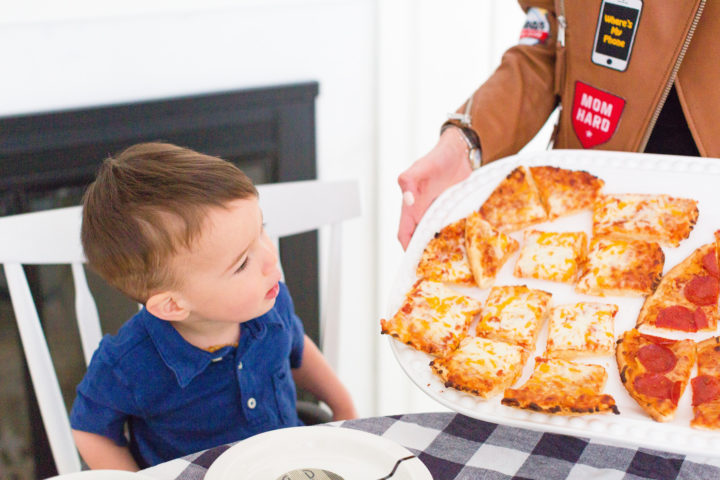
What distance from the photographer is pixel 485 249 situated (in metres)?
1.29

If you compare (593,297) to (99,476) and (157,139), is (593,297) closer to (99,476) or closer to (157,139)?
(99,476)

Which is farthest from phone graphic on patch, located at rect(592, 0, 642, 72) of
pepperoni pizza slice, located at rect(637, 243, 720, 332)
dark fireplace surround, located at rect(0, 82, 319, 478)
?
dark fireplace surround, located at rect(0, 82, 319, 478)

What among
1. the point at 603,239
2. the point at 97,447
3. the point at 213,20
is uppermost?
the point at 213,20

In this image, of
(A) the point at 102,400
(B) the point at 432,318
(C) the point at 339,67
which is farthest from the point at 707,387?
(C) the point at 339,67

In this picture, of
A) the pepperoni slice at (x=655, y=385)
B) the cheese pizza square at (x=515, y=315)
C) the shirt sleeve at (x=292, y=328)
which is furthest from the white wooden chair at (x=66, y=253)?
the pepperoni slice at (x=655, y=385)

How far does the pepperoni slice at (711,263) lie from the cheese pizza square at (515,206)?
289 mm

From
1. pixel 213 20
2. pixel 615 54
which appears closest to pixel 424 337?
pixel 615 54

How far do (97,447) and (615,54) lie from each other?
3.94 feet

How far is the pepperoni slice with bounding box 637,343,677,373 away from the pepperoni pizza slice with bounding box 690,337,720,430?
0.12 feet

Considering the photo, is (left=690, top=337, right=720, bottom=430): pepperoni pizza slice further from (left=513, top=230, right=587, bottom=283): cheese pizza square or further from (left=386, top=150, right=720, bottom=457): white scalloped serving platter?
(left=513, top=230, right=587, bottom=283): cheese pizza square

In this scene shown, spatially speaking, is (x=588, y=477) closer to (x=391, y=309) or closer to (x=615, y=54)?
(x=391, y=309)

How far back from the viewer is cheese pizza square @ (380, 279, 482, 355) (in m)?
1.13

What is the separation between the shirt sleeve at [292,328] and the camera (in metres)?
1.45

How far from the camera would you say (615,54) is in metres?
1.45
